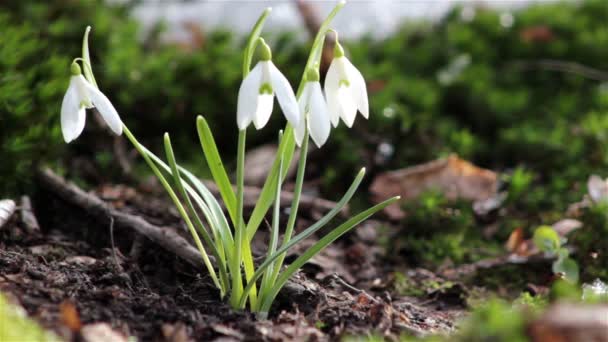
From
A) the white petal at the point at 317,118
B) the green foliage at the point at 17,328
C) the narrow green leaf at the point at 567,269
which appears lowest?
the green foliage at the point at 17,328

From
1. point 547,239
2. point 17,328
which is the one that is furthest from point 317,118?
point 547,239

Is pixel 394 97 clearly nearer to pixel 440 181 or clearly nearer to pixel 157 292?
pixel 440 181

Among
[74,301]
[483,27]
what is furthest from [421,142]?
[74,301]

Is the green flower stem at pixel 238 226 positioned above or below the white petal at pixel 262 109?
below

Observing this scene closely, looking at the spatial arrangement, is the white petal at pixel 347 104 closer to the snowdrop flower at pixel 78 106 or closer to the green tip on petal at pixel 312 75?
the green tip on petal at pixel 312 75

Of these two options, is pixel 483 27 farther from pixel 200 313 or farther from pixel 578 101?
pixel 200 313

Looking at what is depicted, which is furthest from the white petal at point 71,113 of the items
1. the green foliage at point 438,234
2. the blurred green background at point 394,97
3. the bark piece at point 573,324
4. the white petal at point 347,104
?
the green foliage at point 438,234

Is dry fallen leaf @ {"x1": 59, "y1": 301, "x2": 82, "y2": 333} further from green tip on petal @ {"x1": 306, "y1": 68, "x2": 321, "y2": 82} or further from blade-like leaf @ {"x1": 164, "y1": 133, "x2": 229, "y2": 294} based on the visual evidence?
green tip on petal @ {"x1": 306, "y1": 68, "x2": 321, "y2": 82}
